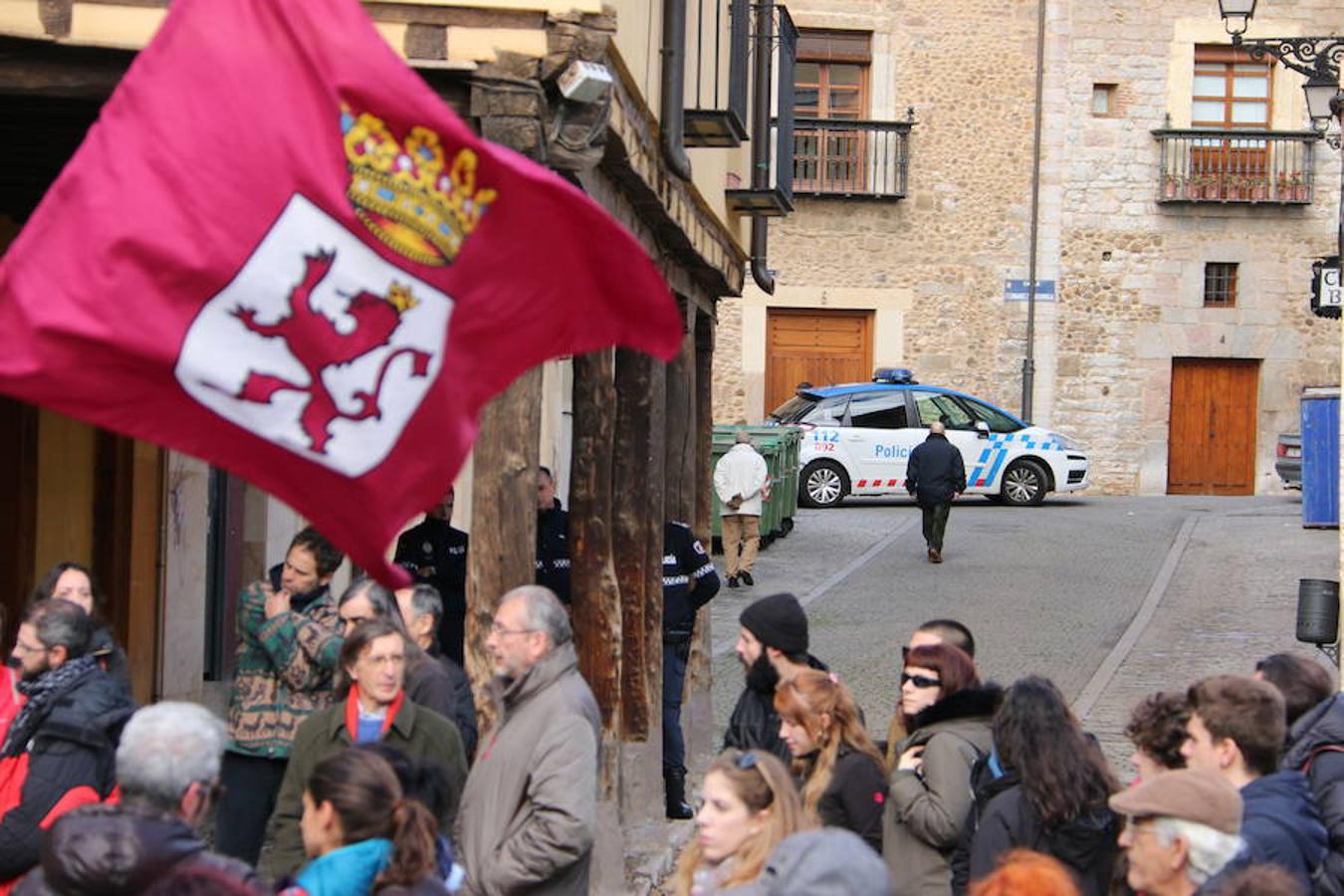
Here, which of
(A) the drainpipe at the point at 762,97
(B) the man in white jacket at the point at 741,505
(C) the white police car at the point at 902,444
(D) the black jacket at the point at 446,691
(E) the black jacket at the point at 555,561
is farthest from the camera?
(C) the white police car at the point at 902,444

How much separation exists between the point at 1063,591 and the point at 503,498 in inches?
497

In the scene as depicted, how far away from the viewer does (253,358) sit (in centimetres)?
437

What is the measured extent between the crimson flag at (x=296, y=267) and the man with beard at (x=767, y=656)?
2.02m

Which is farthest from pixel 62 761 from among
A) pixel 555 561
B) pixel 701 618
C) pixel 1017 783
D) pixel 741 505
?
pixel 741 505

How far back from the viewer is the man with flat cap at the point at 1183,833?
4.40 m

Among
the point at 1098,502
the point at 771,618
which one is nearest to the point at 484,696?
the point at 771,618

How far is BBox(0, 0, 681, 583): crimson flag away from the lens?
411cm

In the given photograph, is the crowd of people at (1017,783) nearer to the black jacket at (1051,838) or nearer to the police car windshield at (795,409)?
the black jacket at (1051,838)

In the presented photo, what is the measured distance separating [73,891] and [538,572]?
6.08 m

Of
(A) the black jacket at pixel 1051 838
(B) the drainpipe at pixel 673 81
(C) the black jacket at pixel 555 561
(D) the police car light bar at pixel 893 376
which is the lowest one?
(A) the black jacket at pixel 1051 838

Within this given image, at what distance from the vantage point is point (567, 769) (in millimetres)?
5680

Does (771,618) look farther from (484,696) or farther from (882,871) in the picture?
Result: (882,871)

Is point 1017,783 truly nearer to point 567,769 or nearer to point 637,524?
point 567,769

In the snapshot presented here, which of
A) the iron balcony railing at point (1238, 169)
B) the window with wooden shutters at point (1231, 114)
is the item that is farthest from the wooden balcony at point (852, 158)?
the window with wooden shutters at point (1231, 114)
